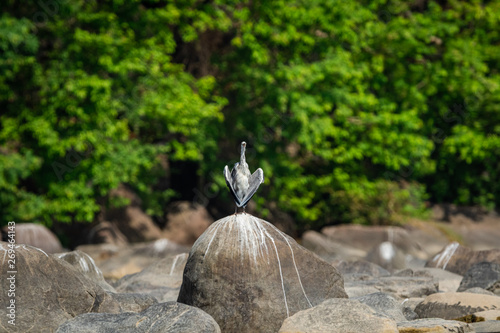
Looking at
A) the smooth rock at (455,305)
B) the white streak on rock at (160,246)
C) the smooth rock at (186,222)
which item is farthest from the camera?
the smooth rock at (186,222)

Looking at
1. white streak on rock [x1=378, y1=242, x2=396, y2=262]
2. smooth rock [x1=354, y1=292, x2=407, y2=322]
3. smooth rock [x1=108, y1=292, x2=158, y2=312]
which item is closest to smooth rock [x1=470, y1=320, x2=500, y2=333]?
smooth rock [x1=354, y1=292, x2=407, y2=322]

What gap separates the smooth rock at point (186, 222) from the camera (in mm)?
20328

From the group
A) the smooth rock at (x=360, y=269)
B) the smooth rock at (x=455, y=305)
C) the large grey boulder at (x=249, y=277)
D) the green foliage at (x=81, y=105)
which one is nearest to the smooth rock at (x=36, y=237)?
the green foliage at (x=81, y=105)

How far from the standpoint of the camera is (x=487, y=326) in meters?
7.14

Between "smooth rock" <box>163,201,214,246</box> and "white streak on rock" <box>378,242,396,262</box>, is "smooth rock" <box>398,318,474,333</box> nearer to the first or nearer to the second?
"white streak on rock" <box>378,242,396,262</box>

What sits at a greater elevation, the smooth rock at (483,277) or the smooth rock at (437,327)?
the smooth rock at (437,327)

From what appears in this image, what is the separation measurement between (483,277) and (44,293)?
6005 millimetres

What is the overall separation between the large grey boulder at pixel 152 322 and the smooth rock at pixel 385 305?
Answer: 2074 millimetres

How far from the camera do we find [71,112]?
17188mm

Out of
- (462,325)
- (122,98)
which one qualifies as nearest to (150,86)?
(122,98)

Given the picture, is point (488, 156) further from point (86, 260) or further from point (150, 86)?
point (86, 260)

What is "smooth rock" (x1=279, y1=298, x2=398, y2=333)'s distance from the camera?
669 centimetres

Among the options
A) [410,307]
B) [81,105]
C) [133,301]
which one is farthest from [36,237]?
[410,307]

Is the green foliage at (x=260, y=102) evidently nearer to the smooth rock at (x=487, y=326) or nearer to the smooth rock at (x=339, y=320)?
the smooth rock at (x=339, y=320)
